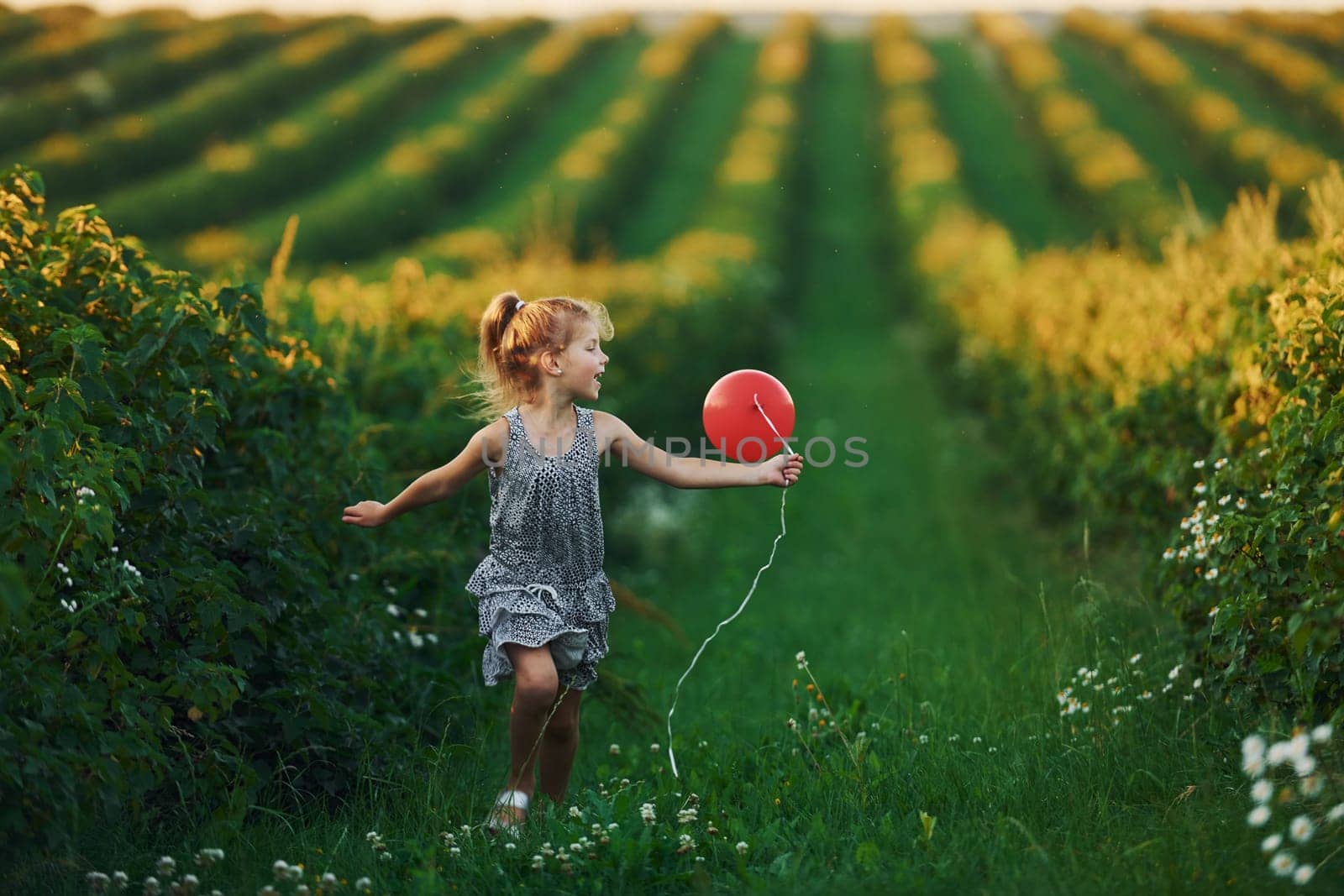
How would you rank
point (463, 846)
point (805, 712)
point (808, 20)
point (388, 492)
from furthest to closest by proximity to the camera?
point (808, 20) → point (388, 492) → point (805, 712) → point (463, 846)

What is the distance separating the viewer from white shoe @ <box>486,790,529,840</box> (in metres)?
3.48

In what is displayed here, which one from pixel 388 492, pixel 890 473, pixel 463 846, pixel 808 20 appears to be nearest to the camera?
pixel 463 846

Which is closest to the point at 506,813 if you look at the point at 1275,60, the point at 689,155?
the point at 1275,60

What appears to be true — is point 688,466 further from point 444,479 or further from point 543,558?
point 444,479

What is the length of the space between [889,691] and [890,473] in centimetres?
686

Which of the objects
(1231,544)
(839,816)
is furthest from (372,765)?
(1231,544)

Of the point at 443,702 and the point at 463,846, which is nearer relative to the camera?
the point at 463,846

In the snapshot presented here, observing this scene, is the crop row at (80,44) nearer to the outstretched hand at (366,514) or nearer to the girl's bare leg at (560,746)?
the outstretched hand at (366,514)

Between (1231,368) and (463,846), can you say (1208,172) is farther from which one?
(463,846)

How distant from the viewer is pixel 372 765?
3.81 meters

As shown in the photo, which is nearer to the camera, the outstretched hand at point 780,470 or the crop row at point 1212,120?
the outstretched hand at point 780,470

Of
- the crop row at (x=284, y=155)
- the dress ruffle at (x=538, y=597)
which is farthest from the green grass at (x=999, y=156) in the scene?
the dress ruffle at (x=538, y=597)

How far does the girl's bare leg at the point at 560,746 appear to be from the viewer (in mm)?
3758

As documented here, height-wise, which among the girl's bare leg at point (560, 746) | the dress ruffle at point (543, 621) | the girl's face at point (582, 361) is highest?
the girl's face at point (582, 361)
